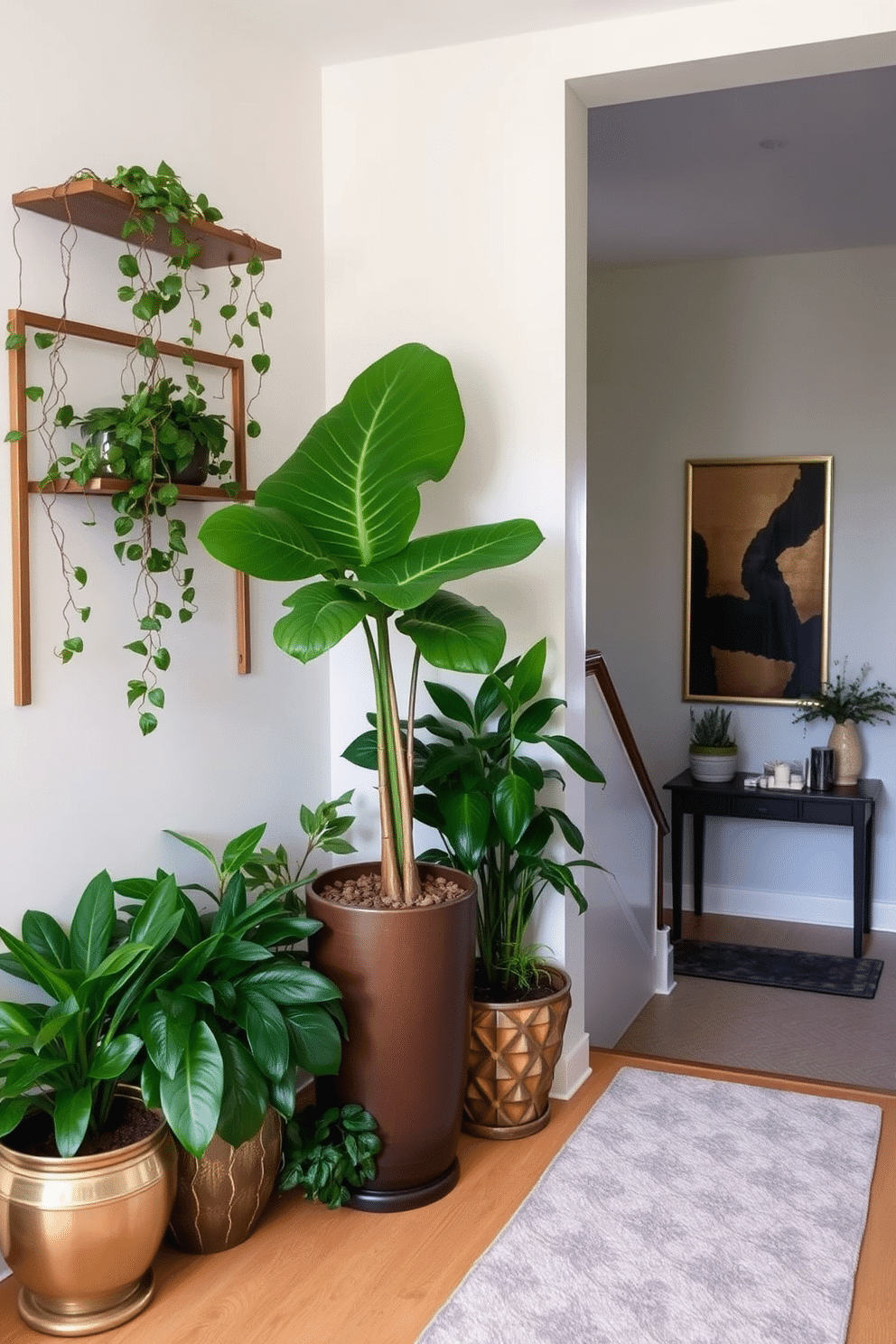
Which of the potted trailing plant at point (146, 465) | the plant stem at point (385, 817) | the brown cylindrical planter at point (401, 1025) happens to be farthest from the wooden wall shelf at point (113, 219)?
the brown cylindrical planter at point (401, 1025)

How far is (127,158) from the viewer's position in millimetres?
2516

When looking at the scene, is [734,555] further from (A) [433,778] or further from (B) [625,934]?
(A) [433,778]

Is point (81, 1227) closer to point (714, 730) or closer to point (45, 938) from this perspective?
point (45, 938)

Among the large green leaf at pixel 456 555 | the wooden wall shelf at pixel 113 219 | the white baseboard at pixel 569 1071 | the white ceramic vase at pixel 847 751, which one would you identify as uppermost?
the wooden wall shelf at pixel 113 219

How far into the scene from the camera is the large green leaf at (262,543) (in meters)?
2.24

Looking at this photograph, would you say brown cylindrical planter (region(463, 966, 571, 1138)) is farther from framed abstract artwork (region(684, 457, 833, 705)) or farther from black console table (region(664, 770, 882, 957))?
framed abstract artwork (region(684, 457, 833, 705))

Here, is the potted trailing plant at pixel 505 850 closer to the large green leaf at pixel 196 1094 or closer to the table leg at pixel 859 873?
the large green leaf at pixel 196 1094

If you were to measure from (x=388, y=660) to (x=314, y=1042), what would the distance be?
0.75m

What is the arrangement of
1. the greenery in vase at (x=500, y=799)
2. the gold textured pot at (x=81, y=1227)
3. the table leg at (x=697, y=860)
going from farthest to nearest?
1. the table leg at (x=697, y=860)
2. the greenery in vase at (x=500, y=799)
3. the gold textured pot at (x=81, y=1227)

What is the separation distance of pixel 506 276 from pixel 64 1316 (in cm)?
236

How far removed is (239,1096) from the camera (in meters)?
2.22

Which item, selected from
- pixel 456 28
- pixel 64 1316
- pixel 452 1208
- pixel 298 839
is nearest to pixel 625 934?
pixel 298 839

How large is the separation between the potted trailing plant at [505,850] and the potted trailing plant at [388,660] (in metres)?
0.18

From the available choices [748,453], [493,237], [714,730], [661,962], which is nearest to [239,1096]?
[493,237]
